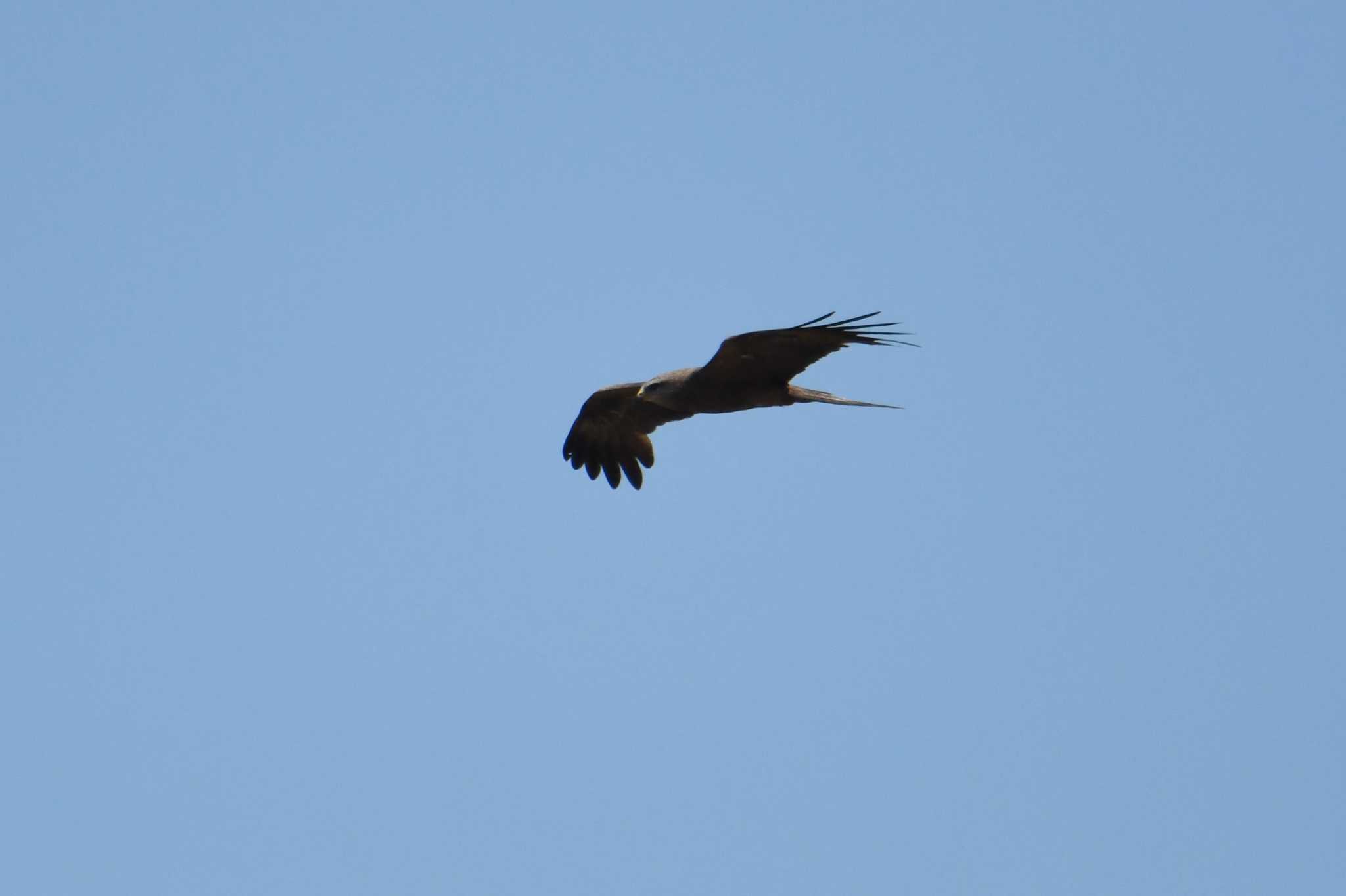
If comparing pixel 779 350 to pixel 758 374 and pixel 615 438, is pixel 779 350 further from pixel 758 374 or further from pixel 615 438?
pixel 615 438

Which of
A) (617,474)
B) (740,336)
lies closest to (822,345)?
(740,336)

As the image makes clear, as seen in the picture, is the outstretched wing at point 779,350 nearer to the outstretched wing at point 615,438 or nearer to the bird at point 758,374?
the bird at point 758,374

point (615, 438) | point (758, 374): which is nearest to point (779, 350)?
point (758, 374)

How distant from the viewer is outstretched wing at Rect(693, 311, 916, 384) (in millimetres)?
12625

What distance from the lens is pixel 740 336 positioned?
12.9 metres

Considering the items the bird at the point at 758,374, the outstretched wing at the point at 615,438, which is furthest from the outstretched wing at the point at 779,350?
the outstretched wing at the point at 615,438

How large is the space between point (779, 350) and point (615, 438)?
430cm

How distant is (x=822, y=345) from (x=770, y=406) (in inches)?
32.7

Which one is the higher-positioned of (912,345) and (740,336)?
(740,336)

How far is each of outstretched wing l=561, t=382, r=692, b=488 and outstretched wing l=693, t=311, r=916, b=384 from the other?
3.20 metres

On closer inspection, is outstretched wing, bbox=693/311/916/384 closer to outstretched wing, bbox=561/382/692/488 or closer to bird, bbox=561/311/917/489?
bird, bbox=561/311/917/489

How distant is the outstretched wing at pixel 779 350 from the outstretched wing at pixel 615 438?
10.5ft

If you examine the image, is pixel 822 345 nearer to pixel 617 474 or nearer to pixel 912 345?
pixel 912 345

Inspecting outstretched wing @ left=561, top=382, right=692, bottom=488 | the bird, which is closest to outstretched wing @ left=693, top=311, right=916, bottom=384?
the bird
